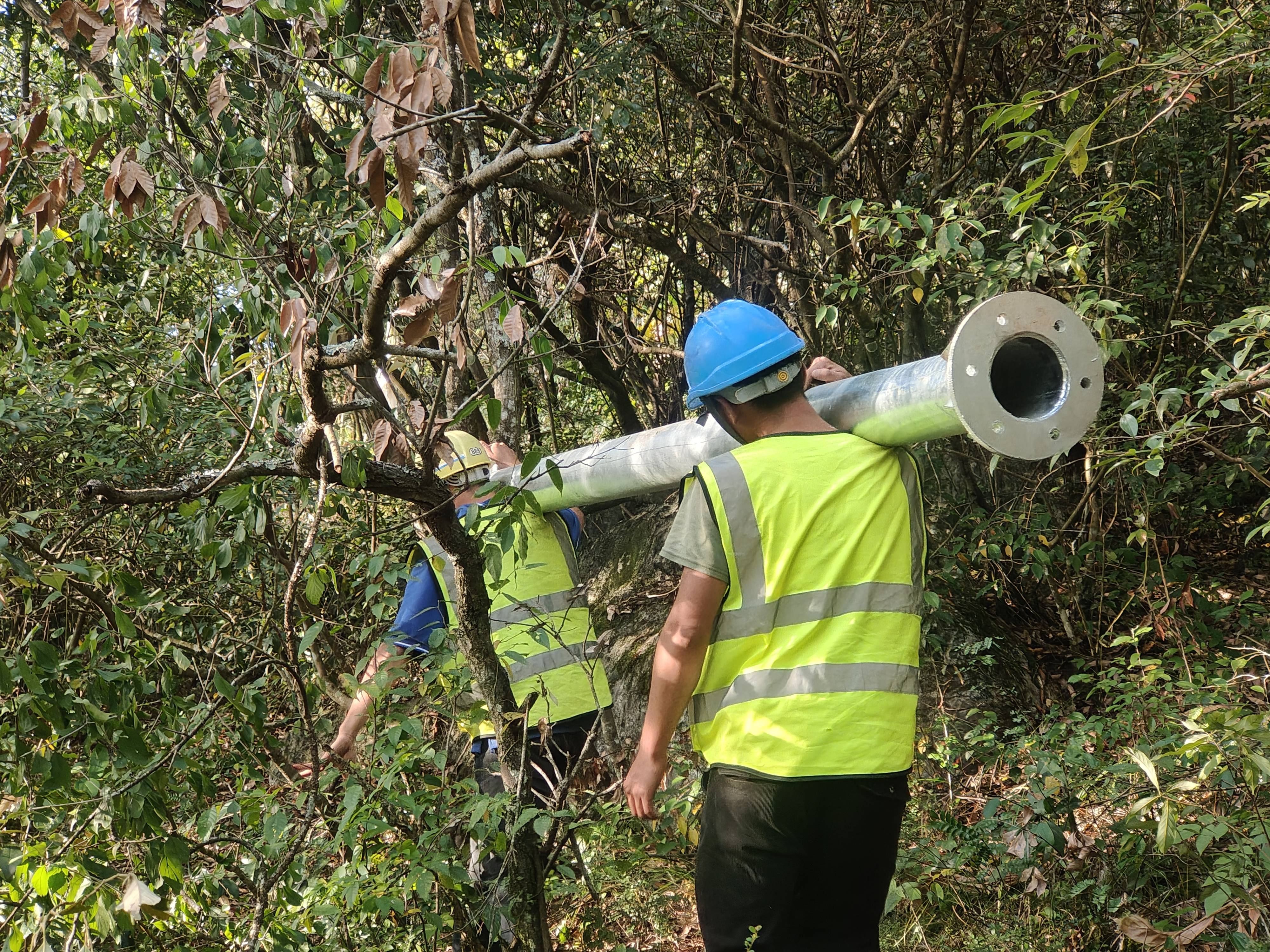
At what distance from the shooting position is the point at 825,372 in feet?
8.16

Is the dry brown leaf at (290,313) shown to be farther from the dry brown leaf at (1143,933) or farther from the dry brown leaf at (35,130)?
the dry brown leaf at (1143,933)

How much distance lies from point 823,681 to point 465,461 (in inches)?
59.1

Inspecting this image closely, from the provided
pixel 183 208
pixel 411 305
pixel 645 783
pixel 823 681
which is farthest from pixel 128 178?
pixel 823 681

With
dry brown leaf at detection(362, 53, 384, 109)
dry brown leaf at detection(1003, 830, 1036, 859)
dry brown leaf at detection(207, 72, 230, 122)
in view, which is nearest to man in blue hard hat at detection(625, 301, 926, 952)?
dry brown leaf at detection(362, 53, 384, 109)

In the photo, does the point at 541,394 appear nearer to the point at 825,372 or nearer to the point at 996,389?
the point at 825,372

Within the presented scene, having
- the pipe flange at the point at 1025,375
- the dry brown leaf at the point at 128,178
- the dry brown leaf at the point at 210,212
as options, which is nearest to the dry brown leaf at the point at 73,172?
the dry brown leaf at the point at 128,178

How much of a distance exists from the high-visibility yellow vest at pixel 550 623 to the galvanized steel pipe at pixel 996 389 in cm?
91

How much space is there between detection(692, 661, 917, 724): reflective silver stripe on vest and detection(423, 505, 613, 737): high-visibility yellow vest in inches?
34.7

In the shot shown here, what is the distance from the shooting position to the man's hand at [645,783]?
218cm

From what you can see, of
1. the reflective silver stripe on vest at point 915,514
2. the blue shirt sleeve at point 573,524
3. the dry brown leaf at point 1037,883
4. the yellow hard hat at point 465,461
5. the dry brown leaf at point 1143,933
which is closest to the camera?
the reflective silver stripe on vest at point 915,514

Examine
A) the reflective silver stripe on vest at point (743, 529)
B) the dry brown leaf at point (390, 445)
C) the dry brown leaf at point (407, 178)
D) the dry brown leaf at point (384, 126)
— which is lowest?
the reflective silver stripe on vest at point (743, 529)

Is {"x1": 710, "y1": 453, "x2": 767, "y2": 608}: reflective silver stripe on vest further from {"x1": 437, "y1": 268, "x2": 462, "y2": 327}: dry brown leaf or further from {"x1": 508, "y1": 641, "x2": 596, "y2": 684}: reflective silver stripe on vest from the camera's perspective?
{"x1": 508, "y1": 641, "x2": 596, "y2": 684}: reflective silver stripe on vest

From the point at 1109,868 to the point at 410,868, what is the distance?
2.20 m

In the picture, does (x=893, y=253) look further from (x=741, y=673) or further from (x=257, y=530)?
(x=257, y=530)
